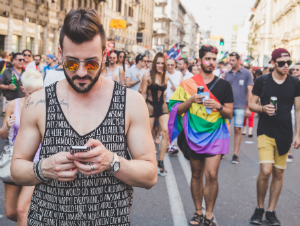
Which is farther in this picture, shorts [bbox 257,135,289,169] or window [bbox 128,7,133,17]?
window [bbox 128,7,133,17]

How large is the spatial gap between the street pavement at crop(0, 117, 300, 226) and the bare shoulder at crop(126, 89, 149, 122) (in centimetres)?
286

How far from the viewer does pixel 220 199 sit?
597 cm

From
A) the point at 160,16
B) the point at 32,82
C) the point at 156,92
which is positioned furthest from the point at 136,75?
the point at 160,16

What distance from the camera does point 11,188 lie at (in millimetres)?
3754

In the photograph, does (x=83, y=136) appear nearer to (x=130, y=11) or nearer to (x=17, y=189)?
(x=17, y=189)

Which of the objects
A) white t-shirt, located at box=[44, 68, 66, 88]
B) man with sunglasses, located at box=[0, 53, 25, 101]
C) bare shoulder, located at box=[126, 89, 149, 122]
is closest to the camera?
bare shoulder, located at box=[126, 89, 149, 122]

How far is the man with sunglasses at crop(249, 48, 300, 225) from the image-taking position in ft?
16.6

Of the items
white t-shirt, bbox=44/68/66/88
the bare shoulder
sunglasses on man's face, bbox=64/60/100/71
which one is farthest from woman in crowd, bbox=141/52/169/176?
sunglasses on man's face, bbox=64/60/100/71

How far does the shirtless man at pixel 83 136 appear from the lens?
217cm

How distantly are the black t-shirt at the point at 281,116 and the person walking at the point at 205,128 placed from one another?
538 mm

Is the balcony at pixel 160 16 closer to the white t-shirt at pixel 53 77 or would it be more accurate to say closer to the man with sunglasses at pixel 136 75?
the man with sunglasses at pixel 136 75

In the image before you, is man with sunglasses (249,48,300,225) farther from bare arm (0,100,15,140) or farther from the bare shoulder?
the bare shoulder

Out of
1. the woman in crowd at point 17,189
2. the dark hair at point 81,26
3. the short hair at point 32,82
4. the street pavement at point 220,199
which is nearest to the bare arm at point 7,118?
the woman in crowd at point 17,189

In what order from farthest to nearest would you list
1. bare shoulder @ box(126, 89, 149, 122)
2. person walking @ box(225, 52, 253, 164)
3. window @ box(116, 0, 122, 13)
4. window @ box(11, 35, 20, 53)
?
window @ box(116, 0, 122, 13) < window @ box(11, 35, 20, 53) < person walking @ box(225, 52, 253, 164) < bare shoulder @ box(126, 89, 149, 122)
